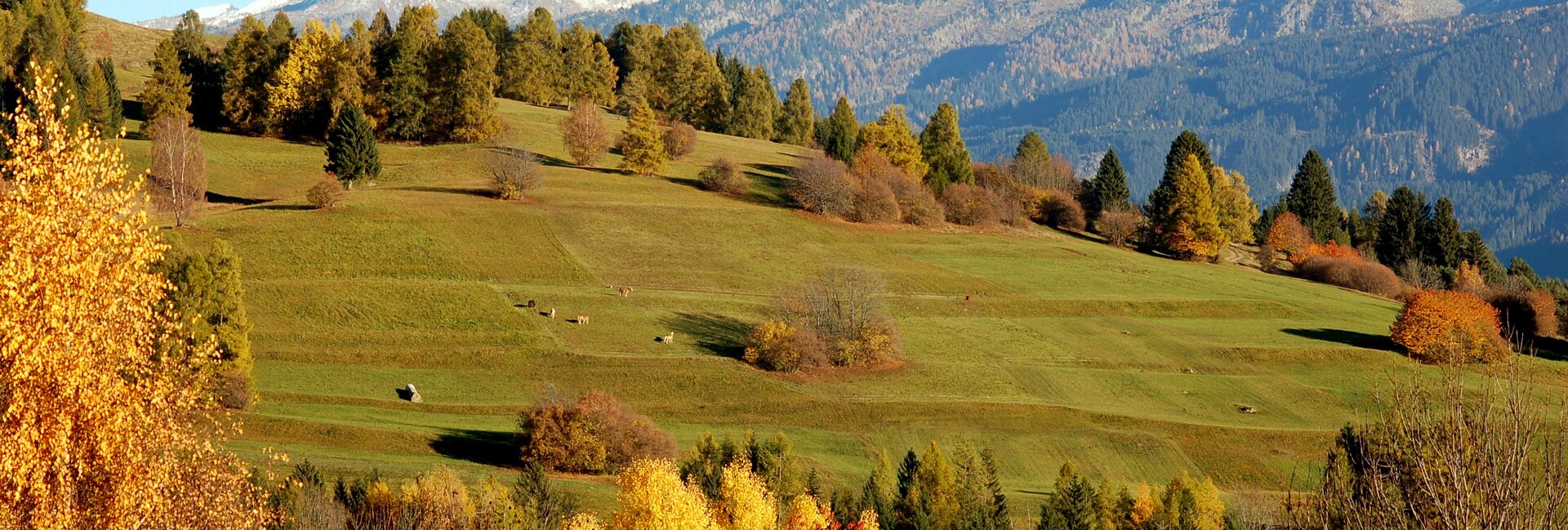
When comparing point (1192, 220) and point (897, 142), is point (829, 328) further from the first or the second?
point (897, 142)

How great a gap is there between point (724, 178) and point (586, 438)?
60211mm

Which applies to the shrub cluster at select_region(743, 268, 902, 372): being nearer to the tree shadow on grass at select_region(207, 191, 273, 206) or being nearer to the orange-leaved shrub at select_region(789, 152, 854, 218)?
the orange-leaved shrub at select_region(789, 152, 854, 218)

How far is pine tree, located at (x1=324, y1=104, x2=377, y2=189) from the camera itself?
9456 cm

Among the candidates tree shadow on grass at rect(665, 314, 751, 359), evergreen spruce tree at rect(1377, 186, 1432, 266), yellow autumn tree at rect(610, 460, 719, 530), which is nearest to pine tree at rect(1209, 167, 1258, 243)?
evergreen spruce tree at rect(1377, 186, 1432, 266)

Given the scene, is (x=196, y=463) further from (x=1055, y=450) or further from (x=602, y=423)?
(x=1055, y=450)

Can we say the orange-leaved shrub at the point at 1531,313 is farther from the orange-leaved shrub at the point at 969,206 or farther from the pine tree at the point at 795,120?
the pine tree at the point at 795,120

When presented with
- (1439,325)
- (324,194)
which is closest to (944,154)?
(1439,325)

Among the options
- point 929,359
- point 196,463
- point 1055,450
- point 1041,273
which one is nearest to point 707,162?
point 1041,273

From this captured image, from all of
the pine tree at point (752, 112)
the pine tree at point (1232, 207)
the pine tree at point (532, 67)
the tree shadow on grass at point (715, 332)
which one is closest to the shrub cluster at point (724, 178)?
the tree shadow on grass at point (715, 332)

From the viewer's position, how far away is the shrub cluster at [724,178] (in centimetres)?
10925

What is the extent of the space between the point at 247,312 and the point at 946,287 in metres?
44.1

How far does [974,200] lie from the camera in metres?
113

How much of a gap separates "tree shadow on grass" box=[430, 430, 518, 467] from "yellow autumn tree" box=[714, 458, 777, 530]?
13746 millimetres

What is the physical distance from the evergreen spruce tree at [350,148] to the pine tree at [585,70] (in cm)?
5397
